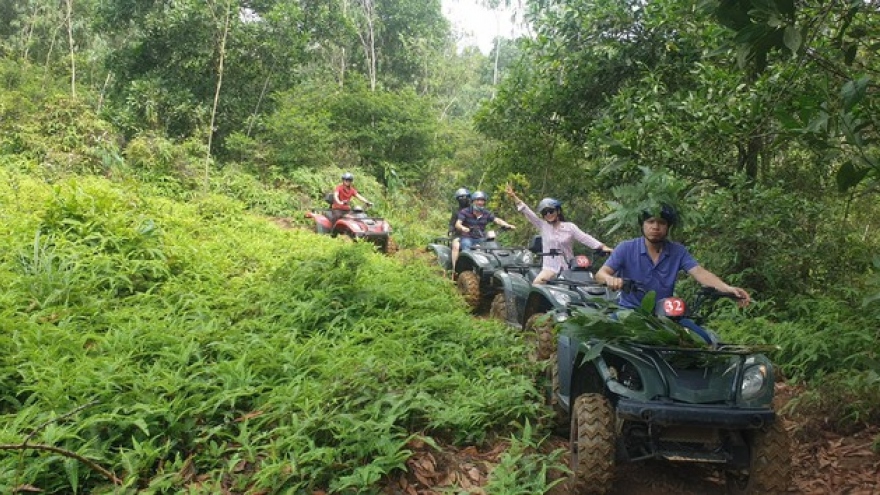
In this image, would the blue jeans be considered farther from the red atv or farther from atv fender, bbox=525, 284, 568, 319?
atv fender, bbox=525, 284, 568, 319

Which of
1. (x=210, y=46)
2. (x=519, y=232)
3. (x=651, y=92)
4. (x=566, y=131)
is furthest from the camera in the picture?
(x=210, y=46)

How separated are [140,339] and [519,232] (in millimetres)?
9222

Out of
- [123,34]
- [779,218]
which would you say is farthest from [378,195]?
[779,218]

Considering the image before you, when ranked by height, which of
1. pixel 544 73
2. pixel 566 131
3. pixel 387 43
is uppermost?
pixel 387 43

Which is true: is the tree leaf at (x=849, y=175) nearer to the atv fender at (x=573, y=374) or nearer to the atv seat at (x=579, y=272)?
the atv fender at (x=573, y=374)

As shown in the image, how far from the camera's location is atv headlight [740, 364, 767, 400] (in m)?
3.36

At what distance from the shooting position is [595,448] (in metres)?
3.44

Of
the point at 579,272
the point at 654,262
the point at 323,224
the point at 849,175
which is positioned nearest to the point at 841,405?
the point at 654,262

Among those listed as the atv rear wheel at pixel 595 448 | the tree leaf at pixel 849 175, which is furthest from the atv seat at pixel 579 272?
the tree leaf at pixel 849 175

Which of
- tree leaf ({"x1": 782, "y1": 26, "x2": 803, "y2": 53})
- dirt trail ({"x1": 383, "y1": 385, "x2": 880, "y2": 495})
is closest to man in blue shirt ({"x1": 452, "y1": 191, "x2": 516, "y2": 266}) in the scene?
dirt trail ({"x1": 383, "y1": 385, "x2": 880, "y2": 495})

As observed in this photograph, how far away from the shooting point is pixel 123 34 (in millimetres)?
16938

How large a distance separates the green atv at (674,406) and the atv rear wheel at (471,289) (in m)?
4.23

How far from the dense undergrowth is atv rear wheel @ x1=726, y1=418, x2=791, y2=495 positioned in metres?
1.34

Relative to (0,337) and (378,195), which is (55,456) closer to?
(0,337)
